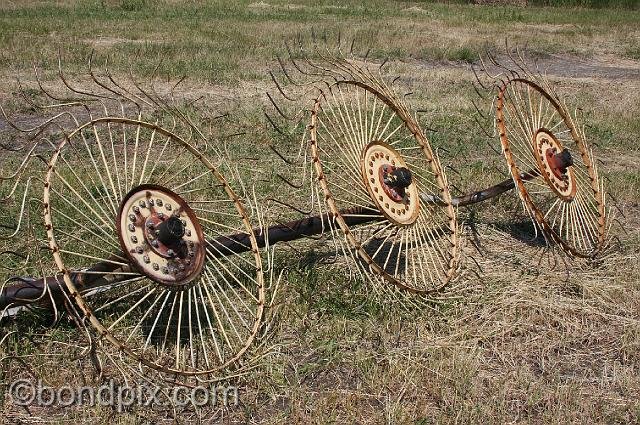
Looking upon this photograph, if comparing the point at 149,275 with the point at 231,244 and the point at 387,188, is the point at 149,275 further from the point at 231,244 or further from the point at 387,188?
the point at 387,188

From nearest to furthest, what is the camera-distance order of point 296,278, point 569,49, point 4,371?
point 4,371, point 296,278, point 569,49

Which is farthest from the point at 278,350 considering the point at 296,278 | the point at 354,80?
the point at 354,80

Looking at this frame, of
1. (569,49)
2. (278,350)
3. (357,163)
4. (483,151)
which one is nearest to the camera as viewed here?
(278,350)

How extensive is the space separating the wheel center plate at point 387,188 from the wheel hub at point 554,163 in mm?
952

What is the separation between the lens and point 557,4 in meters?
26.3

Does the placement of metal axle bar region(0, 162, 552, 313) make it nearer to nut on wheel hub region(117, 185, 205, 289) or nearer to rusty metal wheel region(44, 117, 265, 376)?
rusty metal wheel region(44, 117, 265, 376)

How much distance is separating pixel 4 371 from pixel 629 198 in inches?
212

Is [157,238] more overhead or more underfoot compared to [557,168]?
more underfoot

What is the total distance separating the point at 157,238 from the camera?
3262 millimetres

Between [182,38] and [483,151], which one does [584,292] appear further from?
[182,38]

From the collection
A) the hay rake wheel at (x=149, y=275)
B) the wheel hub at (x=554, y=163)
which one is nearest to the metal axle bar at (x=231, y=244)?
the hay rake wheel at (x=149, y=275)

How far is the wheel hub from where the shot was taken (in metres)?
4.97

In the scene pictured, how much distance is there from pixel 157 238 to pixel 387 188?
1.56m

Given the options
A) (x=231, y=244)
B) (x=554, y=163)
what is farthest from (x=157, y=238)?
(x=554, y=163)
